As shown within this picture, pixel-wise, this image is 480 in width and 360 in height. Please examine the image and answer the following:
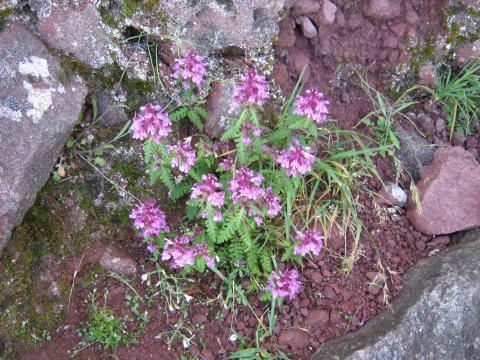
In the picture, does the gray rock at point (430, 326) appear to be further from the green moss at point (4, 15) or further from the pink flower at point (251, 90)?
the green moss at point (4, 15)

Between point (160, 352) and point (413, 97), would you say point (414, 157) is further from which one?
point (160, 352)

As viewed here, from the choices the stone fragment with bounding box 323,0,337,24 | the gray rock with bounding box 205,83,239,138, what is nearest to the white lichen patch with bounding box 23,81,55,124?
the gray rock with bounding box 205,83,239,138

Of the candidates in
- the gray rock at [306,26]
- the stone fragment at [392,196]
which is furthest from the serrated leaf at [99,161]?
the stone fragment at [392,196]

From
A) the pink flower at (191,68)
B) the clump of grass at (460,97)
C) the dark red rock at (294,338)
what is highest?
the pink flower at (191,68)

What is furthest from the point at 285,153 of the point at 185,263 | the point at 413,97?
the point at 413,97

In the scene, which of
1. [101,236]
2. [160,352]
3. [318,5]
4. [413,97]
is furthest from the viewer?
[413,97]

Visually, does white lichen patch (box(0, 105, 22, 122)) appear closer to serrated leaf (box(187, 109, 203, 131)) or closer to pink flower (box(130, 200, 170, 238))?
pink flower (box(130, 200, 170, 238))
